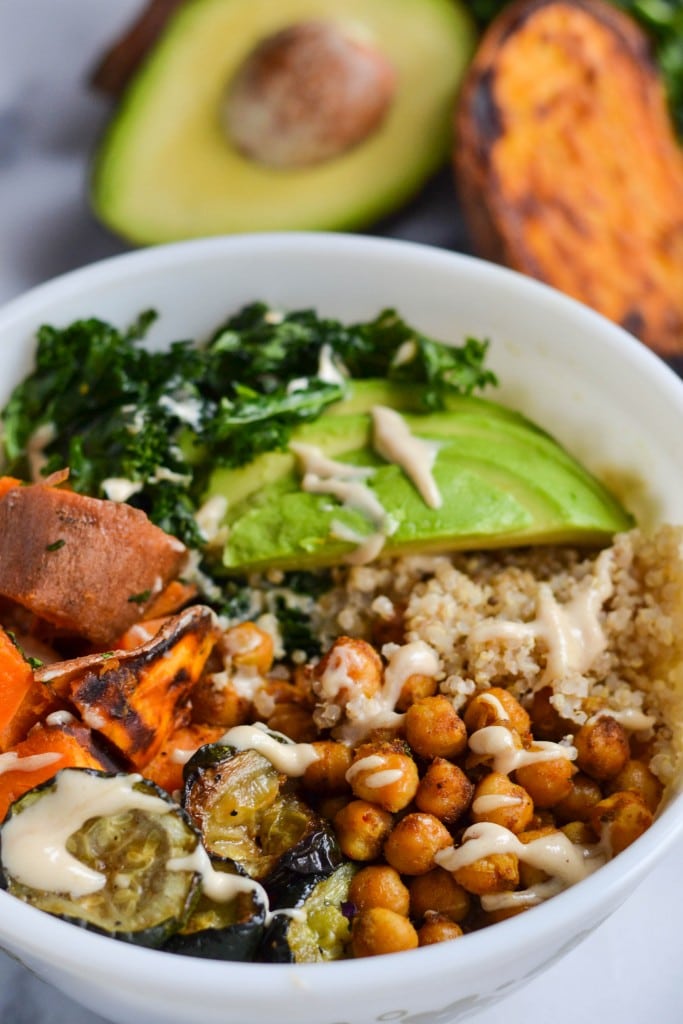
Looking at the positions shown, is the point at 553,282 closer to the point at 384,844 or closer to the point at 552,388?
the point at 552,388

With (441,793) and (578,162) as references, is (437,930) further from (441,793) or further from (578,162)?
(578,162)

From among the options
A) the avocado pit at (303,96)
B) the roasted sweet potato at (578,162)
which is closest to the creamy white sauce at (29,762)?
the roasted sweet potato at (578,162)

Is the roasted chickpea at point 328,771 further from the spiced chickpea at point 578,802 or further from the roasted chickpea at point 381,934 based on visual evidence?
the spiced chickpea at point 578,802

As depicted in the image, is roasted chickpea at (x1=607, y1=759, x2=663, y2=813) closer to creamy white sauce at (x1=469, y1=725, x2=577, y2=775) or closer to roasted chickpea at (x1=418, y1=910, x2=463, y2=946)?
creamy white sauce at (x1=469, y1=725, x2=577, y2=775)

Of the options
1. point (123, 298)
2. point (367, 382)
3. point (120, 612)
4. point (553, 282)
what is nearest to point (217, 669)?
point (120, 612)

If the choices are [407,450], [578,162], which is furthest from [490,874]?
[578,162]
